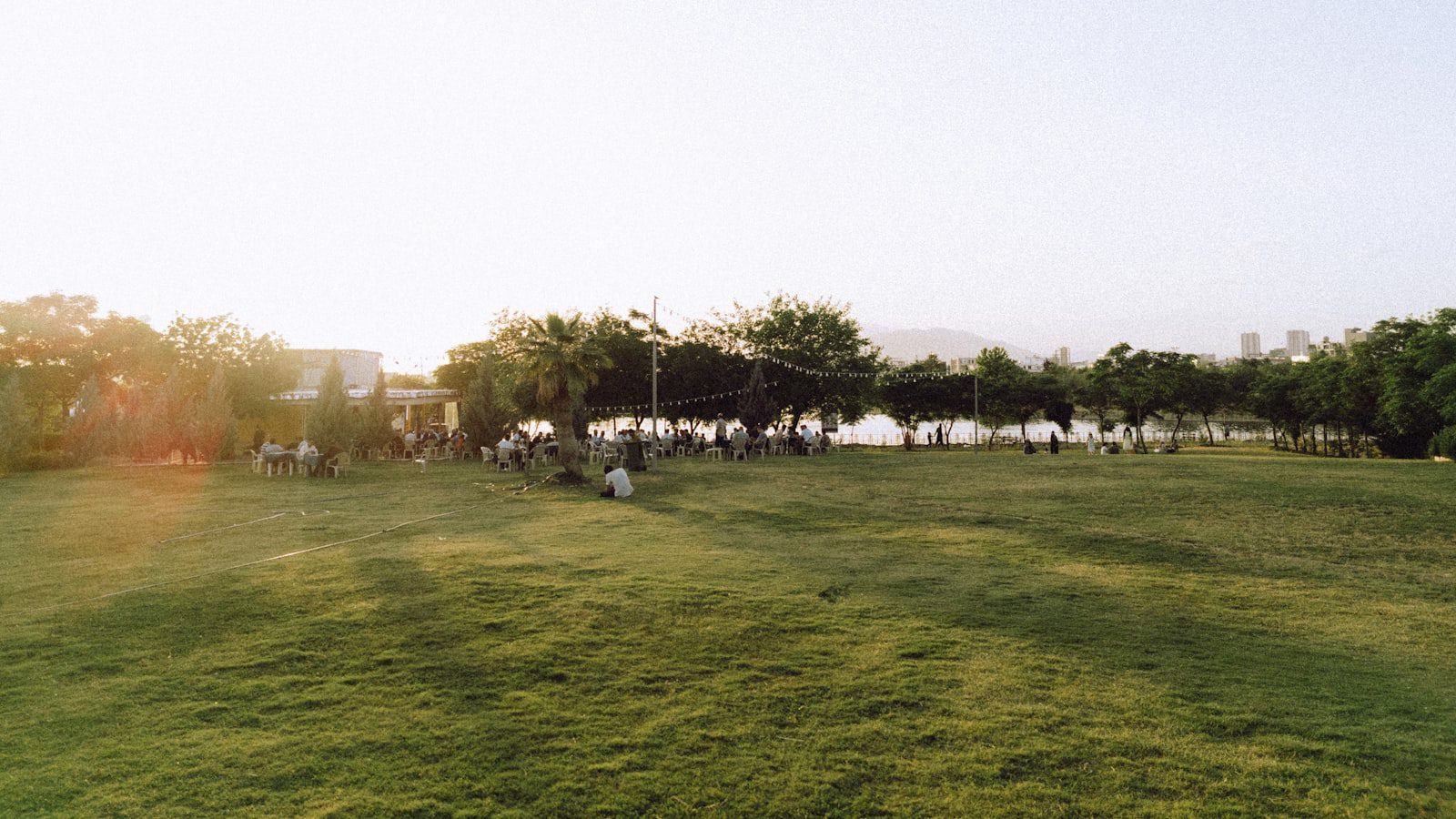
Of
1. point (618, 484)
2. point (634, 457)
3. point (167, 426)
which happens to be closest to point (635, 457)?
point (634, 457)

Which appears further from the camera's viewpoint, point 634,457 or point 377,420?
point 377,420

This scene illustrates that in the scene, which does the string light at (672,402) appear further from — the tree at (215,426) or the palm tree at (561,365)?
the palm tree at (561,365)

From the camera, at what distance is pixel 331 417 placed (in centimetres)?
2947

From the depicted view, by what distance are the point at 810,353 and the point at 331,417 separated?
1029 inches

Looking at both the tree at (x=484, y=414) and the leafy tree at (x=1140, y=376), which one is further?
the leafy tree at (x=1140, y=376)

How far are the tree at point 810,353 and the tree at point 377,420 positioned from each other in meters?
21.1

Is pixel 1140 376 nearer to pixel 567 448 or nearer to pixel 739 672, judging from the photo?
pixel 567 448

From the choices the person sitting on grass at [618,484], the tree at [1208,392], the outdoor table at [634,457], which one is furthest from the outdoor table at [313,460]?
the tree at [1208,392]

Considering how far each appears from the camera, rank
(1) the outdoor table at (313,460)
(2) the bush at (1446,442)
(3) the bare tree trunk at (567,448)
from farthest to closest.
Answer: (2) the bush at (1446,442) < (1) the outdoor table at (313,460) < (3) the bare tree trunk at (567,448)

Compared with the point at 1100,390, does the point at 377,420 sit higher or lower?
lower

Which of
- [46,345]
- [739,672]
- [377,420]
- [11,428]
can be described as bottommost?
[739,672]

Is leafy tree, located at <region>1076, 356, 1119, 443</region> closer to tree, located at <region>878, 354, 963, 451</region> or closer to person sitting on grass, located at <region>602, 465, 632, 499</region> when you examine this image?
tree, located at <region>878, 354, 963, 451</region>

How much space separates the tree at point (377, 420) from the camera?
106 feet

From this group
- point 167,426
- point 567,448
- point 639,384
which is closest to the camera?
point 567,448
